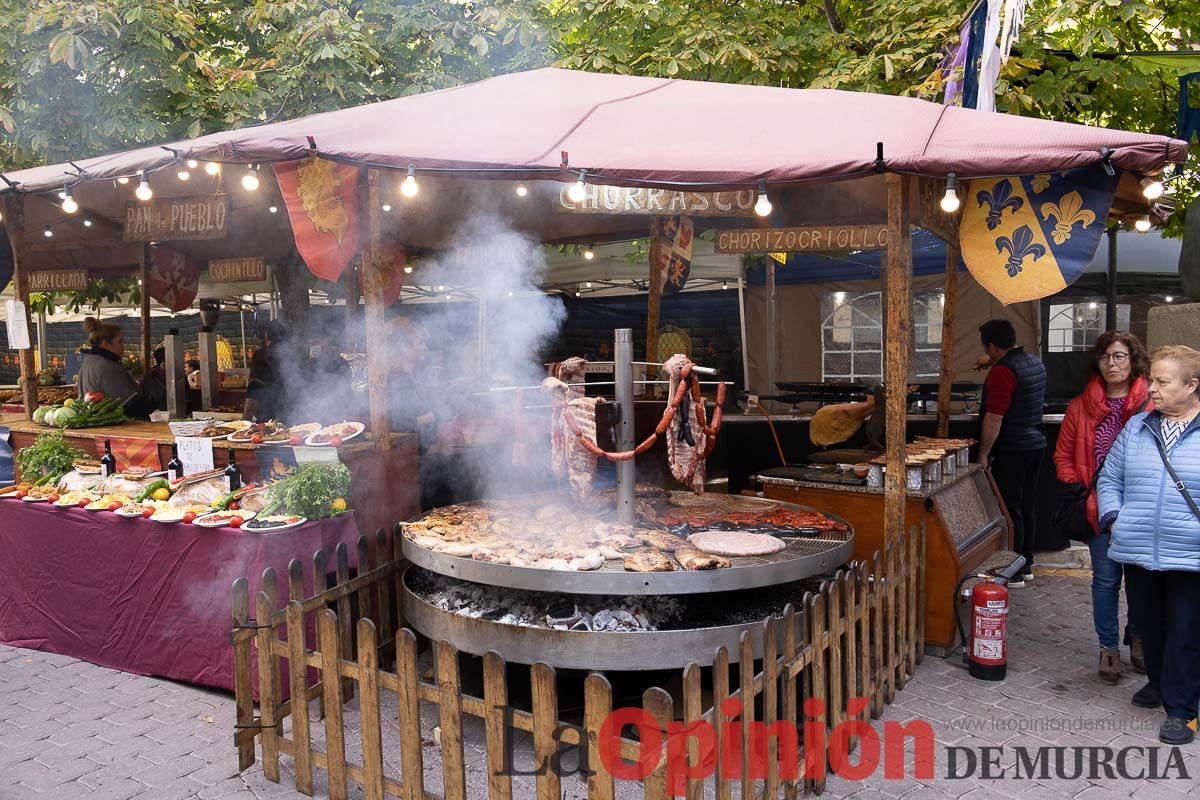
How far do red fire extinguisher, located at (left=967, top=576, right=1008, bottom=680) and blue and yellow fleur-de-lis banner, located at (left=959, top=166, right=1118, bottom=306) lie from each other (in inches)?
72.6

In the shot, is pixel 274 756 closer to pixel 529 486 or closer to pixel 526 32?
pixel 529 486

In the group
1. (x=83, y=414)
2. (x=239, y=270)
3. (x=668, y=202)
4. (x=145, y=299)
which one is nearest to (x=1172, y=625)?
(x=668, y=202)

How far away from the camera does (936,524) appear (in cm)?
536

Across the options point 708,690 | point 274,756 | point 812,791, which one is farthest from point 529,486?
point 812,791

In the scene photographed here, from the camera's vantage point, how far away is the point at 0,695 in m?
5.06

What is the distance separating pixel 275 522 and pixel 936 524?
447cm

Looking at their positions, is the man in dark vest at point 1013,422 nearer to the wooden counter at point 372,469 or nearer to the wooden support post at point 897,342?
the wooden support post at point 897,342

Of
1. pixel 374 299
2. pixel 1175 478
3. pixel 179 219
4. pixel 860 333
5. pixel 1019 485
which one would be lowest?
pixel 1019 485

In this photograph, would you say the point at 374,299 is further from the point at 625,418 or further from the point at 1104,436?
the point at 1104,436

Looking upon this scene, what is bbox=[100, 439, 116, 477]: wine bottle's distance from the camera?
617 cm

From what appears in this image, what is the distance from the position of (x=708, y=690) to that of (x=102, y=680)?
4.16 metres

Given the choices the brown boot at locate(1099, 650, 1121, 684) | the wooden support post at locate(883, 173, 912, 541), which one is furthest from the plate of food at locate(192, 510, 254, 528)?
the brown boot at locate(1099, 650, 1121, 684)

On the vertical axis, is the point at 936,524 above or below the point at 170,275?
below

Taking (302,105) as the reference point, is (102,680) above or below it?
below
